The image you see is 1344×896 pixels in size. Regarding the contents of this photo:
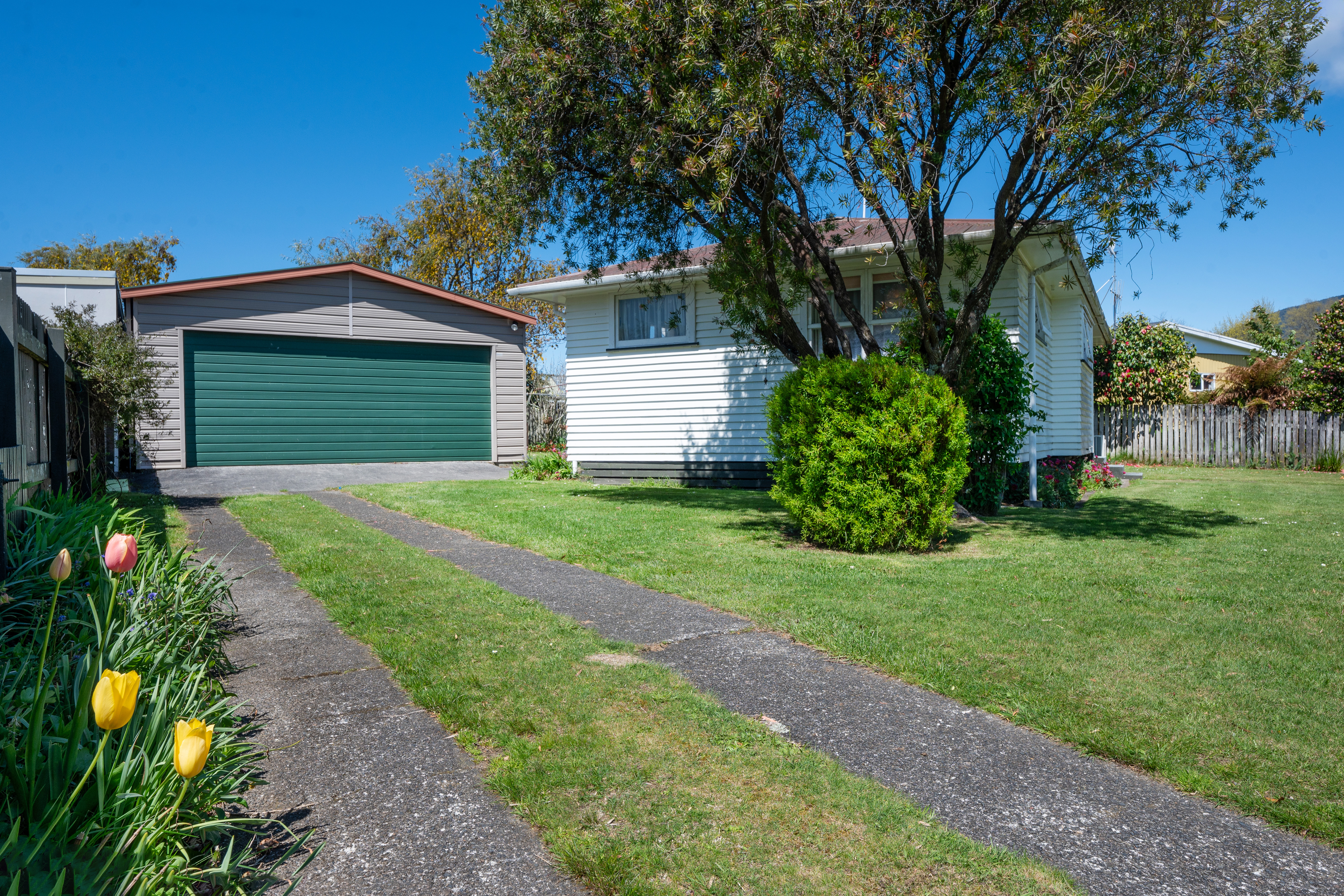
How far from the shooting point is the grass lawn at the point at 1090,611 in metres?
3.23

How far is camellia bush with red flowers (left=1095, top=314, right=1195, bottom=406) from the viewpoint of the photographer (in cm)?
2605

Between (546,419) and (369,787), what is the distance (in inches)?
747

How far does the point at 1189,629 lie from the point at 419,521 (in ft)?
24.7

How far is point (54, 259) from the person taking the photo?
3666 cm

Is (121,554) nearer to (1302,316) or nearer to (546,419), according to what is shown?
(546,419)

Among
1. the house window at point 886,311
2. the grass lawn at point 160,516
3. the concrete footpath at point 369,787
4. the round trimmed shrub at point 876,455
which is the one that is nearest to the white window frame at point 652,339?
the house window at point 886,311

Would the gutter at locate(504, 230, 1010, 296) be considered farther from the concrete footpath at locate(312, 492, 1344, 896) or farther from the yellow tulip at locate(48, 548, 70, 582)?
the yellow tulip at locate(48, 548, 70, 582)

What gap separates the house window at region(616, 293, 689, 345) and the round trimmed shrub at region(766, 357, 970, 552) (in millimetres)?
7093

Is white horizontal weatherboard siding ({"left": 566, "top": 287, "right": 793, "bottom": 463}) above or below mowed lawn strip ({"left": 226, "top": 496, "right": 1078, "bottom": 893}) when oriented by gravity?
above

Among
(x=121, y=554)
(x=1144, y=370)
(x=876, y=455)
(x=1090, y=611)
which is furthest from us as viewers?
(x=1144, y=370)

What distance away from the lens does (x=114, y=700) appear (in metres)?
1.59

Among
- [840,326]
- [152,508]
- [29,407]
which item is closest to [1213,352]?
[840,326]

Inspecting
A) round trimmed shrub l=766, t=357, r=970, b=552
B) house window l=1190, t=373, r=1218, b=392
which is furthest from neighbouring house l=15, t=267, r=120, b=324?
house window l=1190, t=373, r=1218, b=392

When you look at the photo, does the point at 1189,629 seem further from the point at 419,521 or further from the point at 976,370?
the point at 419,521
